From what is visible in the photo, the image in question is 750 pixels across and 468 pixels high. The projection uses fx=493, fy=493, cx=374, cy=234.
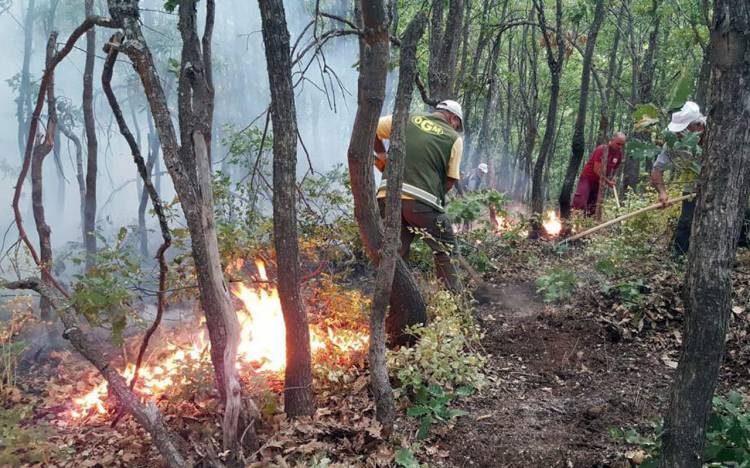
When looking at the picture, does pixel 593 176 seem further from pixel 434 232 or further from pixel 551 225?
pixel 434 232

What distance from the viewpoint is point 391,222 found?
2.80m

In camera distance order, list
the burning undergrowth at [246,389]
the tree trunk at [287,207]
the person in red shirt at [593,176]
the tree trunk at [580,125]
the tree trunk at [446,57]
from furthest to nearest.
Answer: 1. the person in red shirt at [593,176]
2. the tree trunk at [580,125]
3. the tree trunk at [446,57]
4. the burning undergrowth at [246,389]
5. the tree trunk at [287,207]

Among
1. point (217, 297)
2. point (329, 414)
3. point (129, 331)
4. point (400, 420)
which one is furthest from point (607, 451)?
point (129, 331)

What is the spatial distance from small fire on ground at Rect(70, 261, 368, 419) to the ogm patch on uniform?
2.04 m

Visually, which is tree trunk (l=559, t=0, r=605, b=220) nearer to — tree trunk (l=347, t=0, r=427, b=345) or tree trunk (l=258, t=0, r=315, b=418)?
tree trunk (l=347, t=0, r=427, b=345)

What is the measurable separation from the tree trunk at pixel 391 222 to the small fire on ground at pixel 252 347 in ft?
3.25

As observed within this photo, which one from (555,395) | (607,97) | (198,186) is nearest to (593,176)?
(607,97)

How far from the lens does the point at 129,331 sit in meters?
6.99

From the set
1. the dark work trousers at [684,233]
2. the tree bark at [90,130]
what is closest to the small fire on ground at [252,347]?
the dark work trousers at [684,233]

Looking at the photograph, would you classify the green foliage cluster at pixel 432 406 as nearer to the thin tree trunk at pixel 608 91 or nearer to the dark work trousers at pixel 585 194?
the thin tree trunk at pixel 608 91

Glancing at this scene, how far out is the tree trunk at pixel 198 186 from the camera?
8.29ft

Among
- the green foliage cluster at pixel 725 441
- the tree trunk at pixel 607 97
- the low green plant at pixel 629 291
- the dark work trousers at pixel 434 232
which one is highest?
the tree trunk at pixel 607 97

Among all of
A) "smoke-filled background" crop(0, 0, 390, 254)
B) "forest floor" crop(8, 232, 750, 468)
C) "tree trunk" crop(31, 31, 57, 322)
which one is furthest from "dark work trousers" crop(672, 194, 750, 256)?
"smoke-filled background" crop(0, 0, 390, 254)

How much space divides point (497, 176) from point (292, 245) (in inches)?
941
